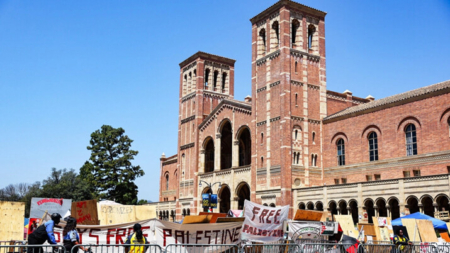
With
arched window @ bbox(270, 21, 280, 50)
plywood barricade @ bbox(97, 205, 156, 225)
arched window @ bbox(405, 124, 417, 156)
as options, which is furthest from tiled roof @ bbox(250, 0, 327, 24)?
plywood barricade @ bbox(97, 205, 156, 225)

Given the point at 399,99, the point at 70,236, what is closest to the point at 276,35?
the point at 399,99

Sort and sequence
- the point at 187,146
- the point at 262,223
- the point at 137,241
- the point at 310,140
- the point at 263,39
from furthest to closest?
the point at 187,146 < the point at 263,39 < the point at 310,140 < the point at 262,223 < the point at 137,241

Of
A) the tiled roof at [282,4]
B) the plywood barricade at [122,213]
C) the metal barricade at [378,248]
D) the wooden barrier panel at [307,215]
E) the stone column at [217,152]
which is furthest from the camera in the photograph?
the stone column at [217,152]

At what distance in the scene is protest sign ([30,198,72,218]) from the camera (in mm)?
16064

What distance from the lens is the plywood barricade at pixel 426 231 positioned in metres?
20.0

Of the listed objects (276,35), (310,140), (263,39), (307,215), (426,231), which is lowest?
(426,231)

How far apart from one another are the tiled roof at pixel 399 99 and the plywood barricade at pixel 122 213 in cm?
2608

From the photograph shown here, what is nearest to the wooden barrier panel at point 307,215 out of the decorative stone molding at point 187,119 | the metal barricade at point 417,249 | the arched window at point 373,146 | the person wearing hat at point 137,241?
the metal barricade at point 417,249

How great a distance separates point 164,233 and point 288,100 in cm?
3077

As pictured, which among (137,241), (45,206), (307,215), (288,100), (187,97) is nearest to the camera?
(137,241)

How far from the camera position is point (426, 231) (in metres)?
20.3

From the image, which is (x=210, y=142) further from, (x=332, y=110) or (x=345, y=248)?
(x=345, y=248)

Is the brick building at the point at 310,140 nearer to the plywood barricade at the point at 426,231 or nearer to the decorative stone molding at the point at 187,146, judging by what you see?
the decorative stone molding at the point at 187,146

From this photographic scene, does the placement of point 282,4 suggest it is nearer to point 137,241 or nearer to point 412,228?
point 412,228
